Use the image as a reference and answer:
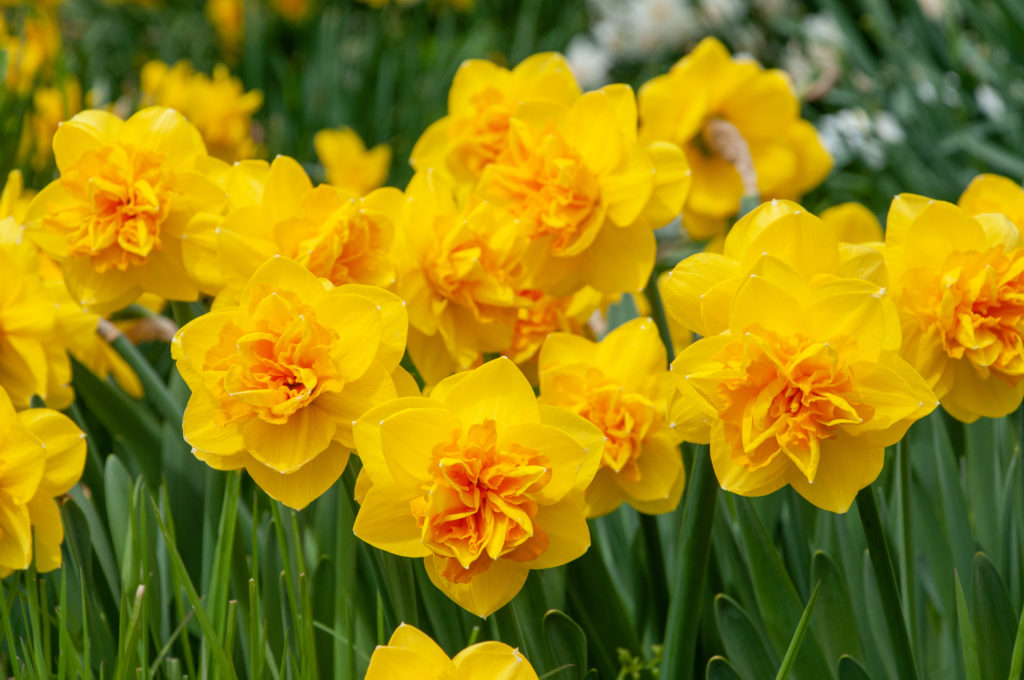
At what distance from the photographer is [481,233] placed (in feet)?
3.40

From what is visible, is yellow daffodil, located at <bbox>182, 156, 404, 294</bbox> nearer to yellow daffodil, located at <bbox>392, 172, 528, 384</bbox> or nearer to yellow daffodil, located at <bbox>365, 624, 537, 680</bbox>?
yellow daffodil, located at <bbox>392, 172, 528, 384</bbox>

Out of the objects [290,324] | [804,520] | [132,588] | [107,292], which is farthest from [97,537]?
[804,520]

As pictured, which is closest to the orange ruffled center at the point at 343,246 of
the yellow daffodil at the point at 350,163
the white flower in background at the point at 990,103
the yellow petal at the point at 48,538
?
the yellow petal at the point at 48,538

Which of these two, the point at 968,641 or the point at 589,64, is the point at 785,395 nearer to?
the point at 968,641

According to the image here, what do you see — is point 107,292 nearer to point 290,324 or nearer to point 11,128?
point 290,324

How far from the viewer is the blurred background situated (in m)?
2.78

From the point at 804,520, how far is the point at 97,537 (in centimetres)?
79

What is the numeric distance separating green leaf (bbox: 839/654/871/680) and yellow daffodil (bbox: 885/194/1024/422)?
0.78 ft

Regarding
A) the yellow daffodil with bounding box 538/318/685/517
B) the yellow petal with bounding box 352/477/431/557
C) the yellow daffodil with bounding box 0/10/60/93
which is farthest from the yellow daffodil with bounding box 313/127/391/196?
the yellow petal with bounding box 352/477/431/557

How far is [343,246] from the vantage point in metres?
0.96

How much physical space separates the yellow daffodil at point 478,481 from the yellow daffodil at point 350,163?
217cm

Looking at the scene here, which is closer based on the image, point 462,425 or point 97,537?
Answer: point 462,425

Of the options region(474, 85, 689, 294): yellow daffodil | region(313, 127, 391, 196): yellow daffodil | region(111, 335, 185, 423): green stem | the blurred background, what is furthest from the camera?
region(313, 127, 391, 196): yellow daffodil

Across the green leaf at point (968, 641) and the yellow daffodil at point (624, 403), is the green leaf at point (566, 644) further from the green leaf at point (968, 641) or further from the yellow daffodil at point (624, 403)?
the green leaf at point (968, 641)
